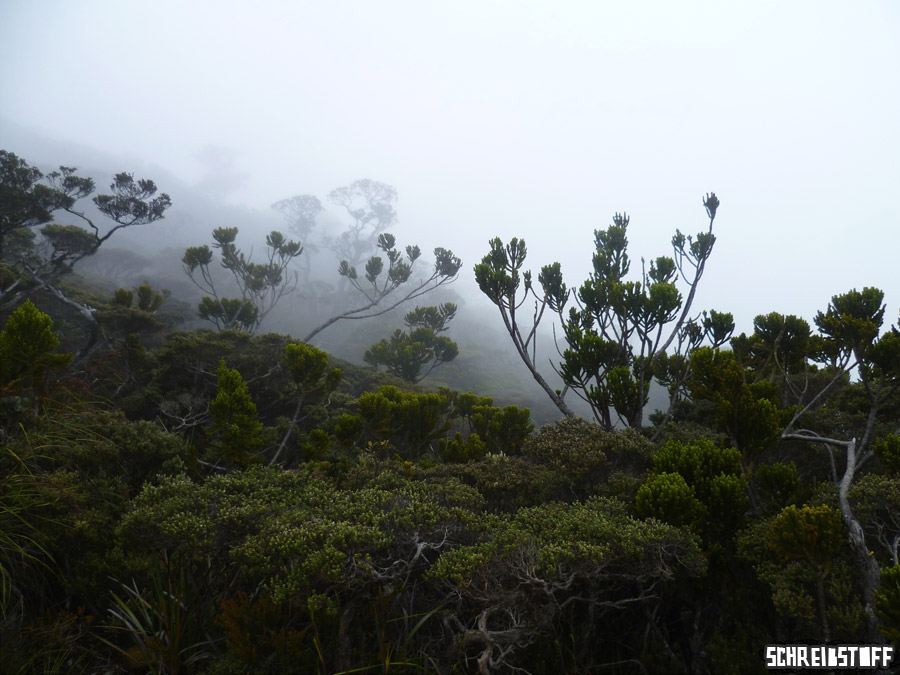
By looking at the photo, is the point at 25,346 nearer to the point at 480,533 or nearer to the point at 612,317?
the point at 480,533

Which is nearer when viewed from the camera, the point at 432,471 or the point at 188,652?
the point at 188,652

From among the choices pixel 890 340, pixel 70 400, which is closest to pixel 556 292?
pixel 890 340

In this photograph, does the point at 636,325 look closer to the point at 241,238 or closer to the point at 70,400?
the point at 70,400

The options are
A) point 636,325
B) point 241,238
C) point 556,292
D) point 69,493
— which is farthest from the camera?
point 241,238

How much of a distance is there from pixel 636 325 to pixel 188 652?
376 inches

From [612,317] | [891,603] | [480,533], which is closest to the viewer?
[891,603]

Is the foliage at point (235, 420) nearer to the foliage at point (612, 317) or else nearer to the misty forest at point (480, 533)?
the misty forest at point (480, 533)

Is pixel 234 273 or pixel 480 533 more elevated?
pixel 234 273

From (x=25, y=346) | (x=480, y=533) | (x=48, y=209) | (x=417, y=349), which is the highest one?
(x=48, y=209)

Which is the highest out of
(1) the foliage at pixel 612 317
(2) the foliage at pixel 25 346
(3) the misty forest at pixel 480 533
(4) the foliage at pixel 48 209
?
(4) the foliage at pixel 48 209

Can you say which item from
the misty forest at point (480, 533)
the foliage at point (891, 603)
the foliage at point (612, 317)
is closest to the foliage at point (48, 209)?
the misty forest at point (480, 533)

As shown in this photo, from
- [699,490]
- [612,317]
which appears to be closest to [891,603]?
[699,490]

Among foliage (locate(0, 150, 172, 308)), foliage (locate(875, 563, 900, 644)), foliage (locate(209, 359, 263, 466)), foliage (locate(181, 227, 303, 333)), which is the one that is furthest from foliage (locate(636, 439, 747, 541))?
foliage (locate(0, 150, 172, 308))

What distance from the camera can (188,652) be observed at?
4117 mm
